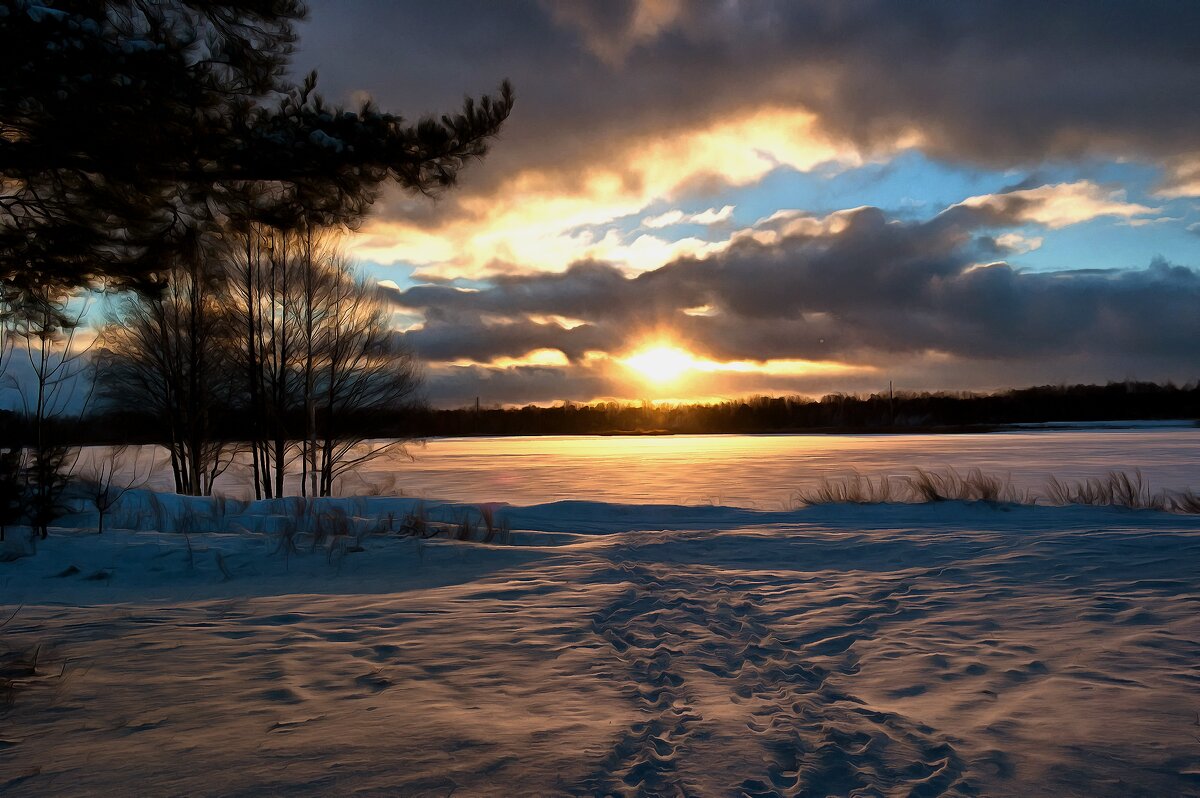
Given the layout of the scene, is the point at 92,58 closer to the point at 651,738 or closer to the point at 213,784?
the point at 213,784

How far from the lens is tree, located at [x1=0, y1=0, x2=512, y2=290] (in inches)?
177

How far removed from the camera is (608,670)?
4.94m

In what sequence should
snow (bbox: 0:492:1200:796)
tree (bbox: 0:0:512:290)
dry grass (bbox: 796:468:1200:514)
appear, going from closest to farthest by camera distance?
snow (bbox: 0:492:1200:796), tree (bbox: 0:0:512:290), dry grass (bbox: 796:468:1200:514)

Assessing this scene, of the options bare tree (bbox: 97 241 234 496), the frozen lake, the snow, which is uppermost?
bare tree (bbox: 97 241 234 496)

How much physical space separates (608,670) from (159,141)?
5.13 meters

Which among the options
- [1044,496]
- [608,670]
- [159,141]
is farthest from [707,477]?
[159,141]

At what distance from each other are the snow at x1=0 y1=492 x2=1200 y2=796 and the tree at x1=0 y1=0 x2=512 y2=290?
327 cm

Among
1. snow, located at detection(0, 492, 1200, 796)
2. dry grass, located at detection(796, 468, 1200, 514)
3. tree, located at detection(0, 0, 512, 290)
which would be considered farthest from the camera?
dry grass, located at detection(796, 468, 1200, 514)

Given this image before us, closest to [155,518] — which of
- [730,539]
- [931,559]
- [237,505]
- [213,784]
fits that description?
[237,505]

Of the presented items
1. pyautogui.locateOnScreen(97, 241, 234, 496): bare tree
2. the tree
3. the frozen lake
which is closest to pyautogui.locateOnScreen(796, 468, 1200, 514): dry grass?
the frozen lake

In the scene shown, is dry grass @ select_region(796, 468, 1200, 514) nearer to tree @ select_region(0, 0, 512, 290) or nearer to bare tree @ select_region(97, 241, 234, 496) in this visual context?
tree @ select_region(0, 0, 512, 290)

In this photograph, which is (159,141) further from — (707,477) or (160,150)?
(707,477)

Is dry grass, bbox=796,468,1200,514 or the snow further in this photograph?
dry grass, bbox=796,468,1200,514

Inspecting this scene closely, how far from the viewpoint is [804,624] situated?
6273 millimetres
